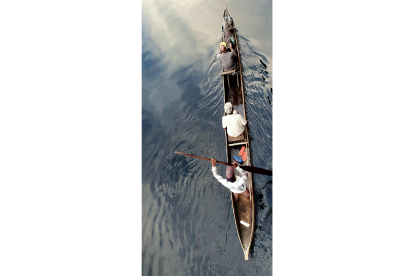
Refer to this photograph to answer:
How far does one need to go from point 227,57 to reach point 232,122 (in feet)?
1.49

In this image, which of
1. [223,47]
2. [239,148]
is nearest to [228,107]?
[239,148]

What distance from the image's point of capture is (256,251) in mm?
1915

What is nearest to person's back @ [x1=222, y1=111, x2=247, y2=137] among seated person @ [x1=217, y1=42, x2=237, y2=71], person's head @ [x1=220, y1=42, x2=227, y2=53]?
seated person @ [x1=217, y1=42, x2=237, y2=71]

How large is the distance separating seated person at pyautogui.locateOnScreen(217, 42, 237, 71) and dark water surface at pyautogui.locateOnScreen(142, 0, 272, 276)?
50mm

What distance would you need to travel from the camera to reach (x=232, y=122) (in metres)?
2.01

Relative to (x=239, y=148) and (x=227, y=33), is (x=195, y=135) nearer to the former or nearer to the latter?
(x=239, y=148)

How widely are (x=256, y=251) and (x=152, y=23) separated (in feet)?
6.11

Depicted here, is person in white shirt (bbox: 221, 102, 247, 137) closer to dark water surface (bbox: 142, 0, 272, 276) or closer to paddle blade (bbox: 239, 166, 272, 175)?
dark water surface (bbox: 142, 0, 272, 276)

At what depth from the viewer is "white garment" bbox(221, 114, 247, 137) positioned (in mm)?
1990
